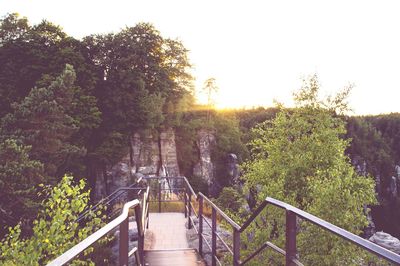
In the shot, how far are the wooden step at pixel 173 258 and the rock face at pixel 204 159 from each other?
32.2m

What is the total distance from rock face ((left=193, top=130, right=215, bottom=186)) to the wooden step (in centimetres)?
3219

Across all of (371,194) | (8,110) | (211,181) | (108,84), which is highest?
(108,84)

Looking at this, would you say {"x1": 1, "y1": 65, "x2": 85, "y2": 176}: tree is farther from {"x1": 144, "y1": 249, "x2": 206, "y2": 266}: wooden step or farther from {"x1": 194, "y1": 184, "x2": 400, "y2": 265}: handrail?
{"x1": 194, "y1": 184, "x2": 400, "y2": 265}: handrail

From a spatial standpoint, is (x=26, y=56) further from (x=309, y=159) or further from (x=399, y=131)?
(x=399, y=131)

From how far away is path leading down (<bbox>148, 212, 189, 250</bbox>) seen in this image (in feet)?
30.6

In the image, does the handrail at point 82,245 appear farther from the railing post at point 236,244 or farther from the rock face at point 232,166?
the rock face at point 232,166

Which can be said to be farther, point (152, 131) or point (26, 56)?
point (152, 131)

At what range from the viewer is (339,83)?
773 inches

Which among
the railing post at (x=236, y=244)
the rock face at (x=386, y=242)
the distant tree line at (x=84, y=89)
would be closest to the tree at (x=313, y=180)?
the rock face at (x=386, y=242)

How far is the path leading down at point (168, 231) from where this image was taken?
933 centimetres

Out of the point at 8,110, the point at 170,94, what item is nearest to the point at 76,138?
the point at 8,110

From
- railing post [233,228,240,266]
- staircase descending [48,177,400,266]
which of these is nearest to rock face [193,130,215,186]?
staircase descending [48,177,400,266]

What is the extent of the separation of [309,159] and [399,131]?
186 ft

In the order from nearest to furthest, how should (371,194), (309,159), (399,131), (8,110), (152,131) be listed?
(371,194) < (309,159) < (8,110) < (152,131) < (399,131)
